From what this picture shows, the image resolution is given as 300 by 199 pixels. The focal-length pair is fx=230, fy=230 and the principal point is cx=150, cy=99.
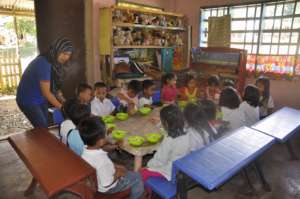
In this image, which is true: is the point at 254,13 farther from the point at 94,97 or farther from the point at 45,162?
the point at 45,162

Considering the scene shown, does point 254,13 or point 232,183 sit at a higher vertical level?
point 254,13

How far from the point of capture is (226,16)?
4.28 metres

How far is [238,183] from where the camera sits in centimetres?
224

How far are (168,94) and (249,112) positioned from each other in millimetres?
1156

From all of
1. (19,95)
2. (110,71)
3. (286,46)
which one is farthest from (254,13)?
(19,95)

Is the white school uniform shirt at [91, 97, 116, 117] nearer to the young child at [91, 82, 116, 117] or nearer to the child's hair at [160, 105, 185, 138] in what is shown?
the young child at [91, 82, 116, 117]

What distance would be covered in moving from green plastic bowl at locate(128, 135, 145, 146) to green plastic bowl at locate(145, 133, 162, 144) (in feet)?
0.16

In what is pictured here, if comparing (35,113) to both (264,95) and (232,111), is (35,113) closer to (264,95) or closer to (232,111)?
(232,111)

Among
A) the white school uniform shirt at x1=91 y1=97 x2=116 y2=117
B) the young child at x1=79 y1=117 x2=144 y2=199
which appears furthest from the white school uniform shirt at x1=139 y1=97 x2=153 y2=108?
the young child at x1=79 y1=117 x2=144 y2=199

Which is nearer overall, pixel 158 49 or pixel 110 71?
pixel 110 71

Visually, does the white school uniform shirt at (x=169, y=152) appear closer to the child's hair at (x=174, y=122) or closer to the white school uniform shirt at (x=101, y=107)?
the child's hair at (x=174, y=122)

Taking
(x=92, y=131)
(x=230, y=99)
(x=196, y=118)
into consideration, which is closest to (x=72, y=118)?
(x=92, y=131)

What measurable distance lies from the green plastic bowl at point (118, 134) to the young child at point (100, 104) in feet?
2.50

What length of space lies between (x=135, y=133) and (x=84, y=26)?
8.46 ft
